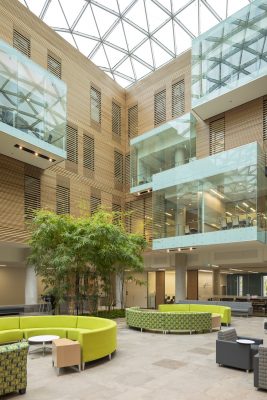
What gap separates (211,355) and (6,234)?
11.2m

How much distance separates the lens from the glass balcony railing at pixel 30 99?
49.6 ft

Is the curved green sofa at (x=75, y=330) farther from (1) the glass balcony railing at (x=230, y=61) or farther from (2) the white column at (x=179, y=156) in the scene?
(1) the glass balcony railing at (x=230, y=61)

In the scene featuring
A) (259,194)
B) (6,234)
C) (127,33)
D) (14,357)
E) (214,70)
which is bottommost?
(14,357)

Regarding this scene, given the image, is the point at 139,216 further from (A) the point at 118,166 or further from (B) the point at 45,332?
(B) the point at 45,332

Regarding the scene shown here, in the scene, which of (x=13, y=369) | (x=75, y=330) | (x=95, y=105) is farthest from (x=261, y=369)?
(x=95, y=105)

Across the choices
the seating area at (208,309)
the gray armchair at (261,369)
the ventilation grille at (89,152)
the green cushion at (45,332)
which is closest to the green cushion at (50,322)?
the green cushion at (45,332)

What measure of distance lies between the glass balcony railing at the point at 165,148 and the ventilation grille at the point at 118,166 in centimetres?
226

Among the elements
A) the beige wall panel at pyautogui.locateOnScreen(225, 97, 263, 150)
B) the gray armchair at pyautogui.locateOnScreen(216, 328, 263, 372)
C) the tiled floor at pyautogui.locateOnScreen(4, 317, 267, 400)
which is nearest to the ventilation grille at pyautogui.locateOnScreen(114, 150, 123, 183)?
the beige wall panel at pyautogui.locateOnScreen(225, 97, 263, 150)

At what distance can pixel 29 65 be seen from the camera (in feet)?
53.8

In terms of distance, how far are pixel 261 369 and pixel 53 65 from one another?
18916 millimetres

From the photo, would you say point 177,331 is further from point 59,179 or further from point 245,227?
point 59,179

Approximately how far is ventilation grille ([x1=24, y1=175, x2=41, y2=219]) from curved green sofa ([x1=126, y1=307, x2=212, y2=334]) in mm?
8225

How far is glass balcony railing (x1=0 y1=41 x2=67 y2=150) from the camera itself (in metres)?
15.1

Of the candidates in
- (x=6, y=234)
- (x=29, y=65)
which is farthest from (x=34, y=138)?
(x=6, y=234)
